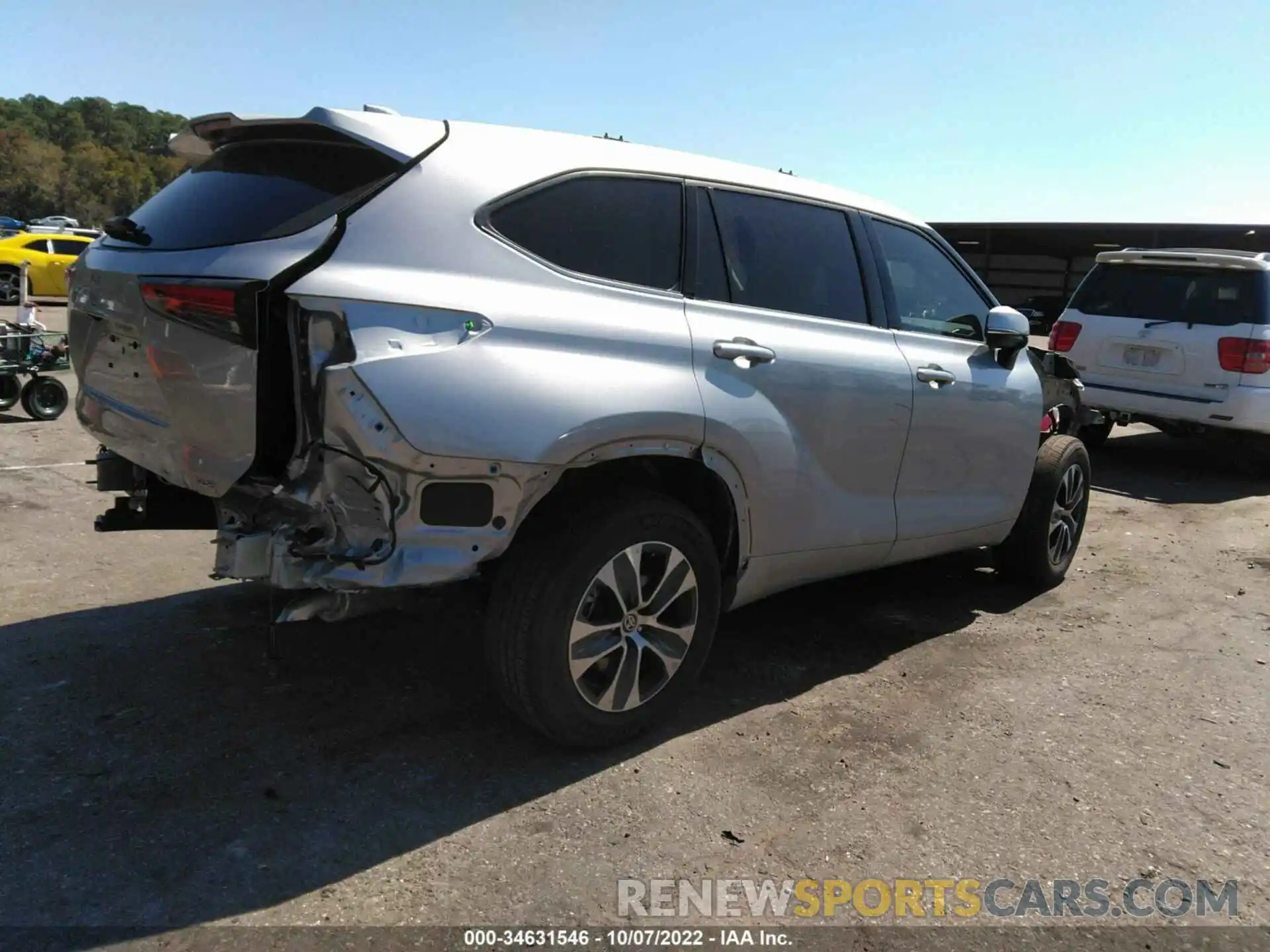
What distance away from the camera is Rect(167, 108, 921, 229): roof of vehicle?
318 cm

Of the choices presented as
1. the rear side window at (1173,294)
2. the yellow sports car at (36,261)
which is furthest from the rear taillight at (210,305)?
the yellow sports car at (36,261)

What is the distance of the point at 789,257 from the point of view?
4.07 m

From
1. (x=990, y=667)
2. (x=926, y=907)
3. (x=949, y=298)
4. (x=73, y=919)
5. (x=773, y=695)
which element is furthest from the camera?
(x=949, y=298)

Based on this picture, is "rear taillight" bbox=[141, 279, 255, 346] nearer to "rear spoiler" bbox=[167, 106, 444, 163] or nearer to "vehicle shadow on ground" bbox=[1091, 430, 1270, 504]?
"rear spoiler" bbox=[167, 106, 444, 163]

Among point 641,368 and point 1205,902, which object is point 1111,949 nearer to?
point 1205,902

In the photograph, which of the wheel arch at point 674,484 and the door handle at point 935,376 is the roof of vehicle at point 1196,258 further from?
the wheel arch at point 674,484

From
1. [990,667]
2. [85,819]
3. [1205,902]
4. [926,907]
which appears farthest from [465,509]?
[990,667]

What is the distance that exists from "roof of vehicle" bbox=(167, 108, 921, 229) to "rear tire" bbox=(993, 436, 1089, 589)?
217cm

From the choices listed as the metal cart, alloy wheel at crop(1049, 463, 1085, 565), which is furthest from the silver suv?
the metal cart

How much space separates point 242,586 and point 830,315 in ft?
10.1

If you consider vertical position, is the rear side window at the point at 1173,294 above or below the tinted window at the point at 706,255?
above

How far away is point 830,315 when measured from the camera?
4129mm

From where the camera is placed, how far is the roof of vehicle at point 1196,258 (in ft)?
28.5

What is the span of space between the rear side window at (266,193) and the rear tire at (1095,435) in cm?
896
